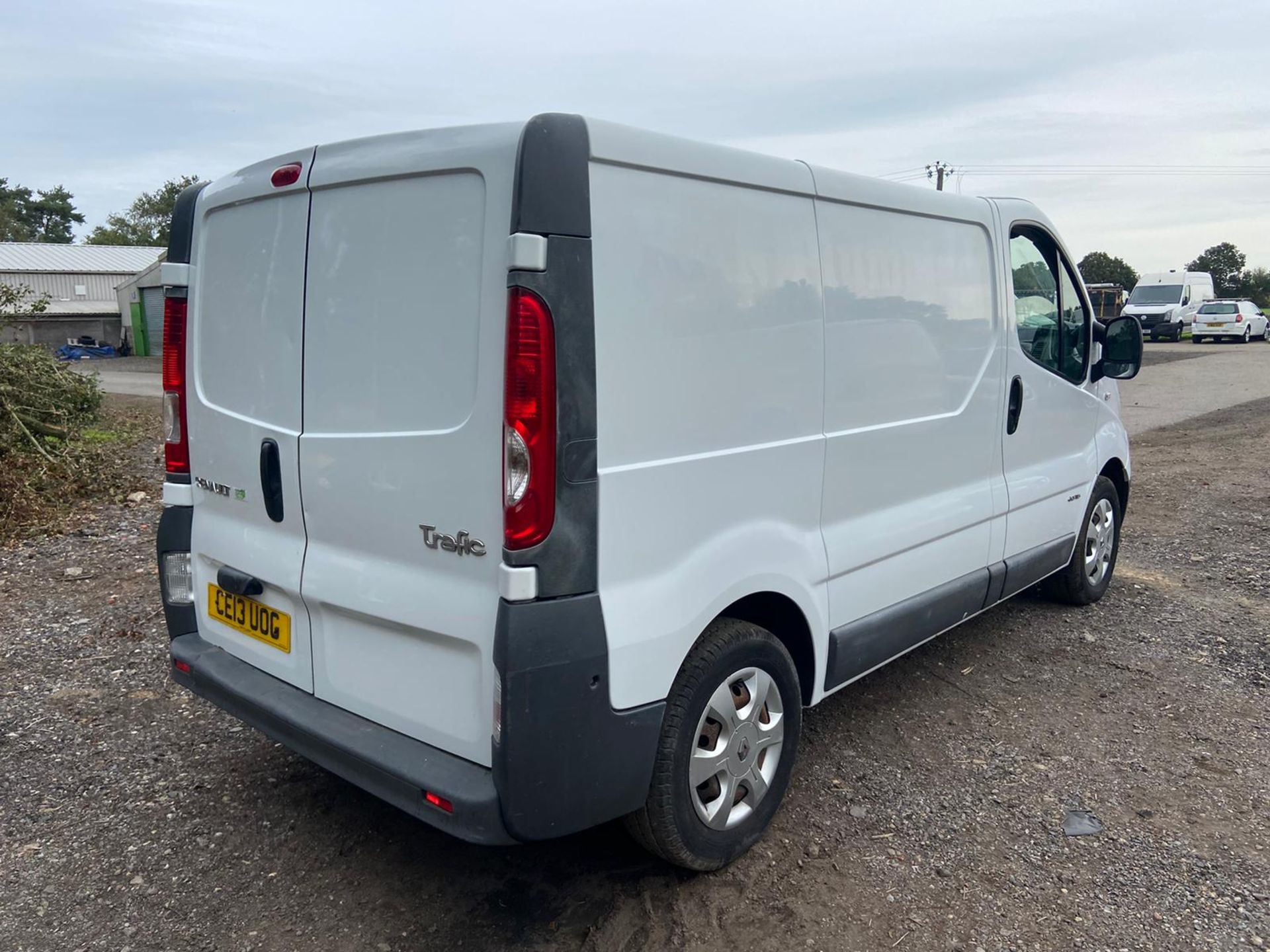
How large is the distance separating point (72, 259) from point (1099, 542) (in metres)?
52.5

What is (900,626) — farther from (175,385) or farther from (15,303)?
(15,303)

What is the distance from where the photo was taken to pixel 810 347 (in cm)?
313

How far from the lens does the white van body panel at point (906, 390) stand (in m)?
3.30

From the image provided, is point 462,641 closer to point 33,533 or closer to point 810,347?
point 810,347

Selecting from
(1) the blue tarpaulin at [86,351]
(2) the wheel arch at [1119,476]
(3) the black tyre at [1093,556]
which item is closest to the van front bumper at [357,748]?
(3) the black tyre at [1093,556]

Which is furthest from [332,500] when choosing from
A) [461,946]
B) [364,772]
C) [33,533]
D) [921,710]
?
[33,533]

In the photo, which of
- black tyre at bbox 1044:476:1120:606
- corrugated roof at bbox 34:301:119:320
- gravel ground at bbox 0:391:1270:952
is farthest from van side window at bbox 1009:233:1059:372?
corrugated roof at bbox 34:301:119:320

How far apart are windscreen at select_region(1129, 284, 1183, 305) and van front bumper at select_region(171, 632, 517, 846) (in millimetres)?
38622

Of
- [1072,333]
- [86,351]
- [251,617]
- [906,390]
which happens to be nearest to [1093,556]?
[1072,333]

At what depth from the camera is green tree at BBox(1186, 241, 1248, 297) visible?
2302 inches

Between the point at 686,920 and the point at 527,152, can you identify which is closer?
the point at 527,152

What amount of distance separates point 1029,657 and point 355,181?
12.9 feet

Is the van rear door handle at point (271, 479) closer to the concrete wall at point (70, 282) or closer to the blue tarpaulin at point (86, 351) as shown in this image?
the blue tarpaulin at point (86, 351)

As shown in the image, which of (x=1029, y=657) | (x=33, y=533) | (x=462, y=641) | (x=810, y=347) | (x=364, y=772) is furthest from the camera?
(x=33, y=533)
